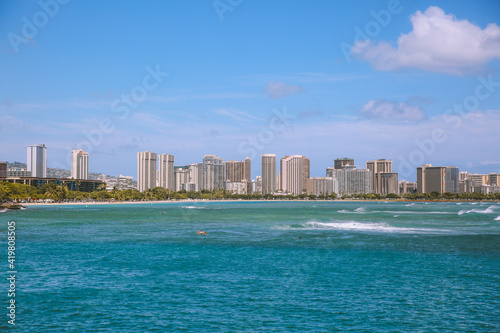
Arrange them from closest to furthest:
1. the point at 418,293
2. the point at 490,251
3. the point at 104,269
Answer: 1. the point at 418,293
2. the point at 104,269
3. the point at 490,251

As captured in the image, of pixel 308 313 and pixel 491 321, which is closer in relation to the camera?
pixel 491 321

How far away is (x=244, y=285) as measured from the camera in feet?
129

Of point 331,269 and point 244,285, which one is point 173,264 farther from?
point 331,269

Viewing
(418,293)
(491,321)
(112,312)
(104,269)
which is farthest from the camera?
(104,269)

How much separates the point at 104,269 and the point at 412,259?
34.4 meters

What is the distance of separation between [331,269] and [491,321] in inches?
747

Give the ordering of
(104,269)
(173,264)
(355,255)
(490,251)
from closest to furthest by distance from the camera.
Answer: (104,269) < (173,264) < (355,255) < (490,251)

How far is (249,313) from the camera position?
31.1 meters

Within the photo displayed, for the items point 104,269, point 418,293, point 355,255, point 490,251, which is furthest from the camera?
point 490,251

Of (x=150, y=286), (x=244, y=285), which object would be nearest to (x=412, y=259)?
(x=244, y=285)

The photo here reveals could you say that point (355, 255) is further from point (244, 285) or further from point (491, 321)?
point (491, 321)

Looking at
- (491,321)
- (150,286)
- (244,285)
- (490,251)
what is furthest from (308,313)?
(490,251)

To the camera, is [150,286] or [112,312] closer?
[112,312]

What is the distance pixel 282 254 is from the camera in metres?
56.9
